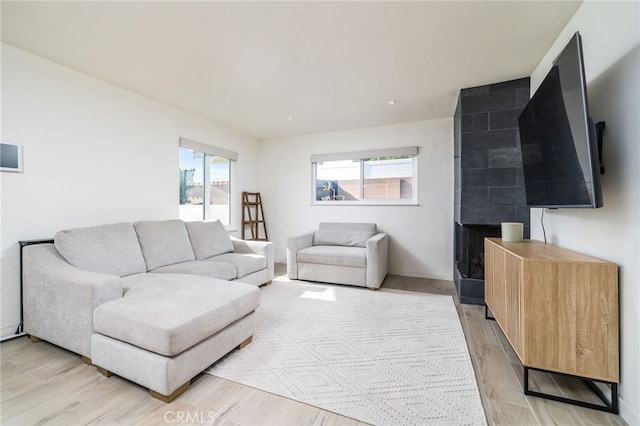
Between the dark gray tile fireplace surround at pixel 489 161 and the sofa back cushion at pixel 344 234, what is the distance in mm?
1406

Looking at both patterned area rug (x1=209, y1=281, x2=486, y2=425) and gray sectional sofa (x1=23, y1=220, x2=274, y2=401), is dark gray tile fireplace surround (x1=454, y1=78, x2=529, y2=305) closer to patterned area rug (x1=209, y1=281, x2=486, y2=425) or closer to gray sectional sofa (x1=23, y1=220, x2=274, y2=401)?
patterned area rug (x1=209, y1=281, x2=486, y2=425)

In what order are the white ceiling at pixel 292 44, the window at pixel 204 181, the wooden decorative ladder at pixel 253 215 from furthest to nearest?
the wooden decorative ladder at pixel 253 215 → the window at pixel 204 181 → the white ceiling at pixel 292 44

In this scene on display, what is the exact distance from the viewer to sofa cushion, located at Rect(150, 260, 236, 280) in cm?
258

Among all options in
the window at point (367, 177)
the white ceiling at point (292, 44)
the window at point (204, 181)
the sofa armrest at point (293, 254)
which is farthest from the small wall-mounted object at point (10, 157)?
the window at point (367, 177)

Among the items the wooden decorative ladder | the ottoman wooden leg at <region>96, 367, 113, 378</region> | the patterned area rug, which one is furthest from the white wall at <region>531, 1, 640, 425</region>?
the wooden decorative ladder

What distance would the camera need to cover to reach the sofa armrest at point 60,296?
1.71 m

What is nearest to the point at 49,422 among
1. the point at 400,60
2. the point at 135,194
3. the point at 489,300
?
the point at 135,194

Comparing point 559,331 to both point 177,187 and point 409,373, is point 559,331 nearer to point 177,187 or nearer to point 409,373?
point 409,373

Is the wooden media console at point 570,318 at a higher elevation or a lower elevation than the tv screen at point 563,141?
lower

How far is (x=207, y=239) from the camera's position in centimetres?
334

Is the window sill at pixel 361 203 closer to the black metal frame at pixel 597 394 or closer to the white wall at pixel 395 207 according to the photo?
the white wall at pixel 395 207

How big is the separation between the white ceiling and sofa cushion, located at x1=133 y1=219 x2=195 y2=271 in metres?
1.50

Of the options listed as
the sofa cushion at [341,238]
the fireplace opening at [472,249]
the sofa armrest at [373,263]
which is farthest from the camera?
the sofa cushion at [341,238]

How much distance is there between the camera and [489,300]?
233cm
